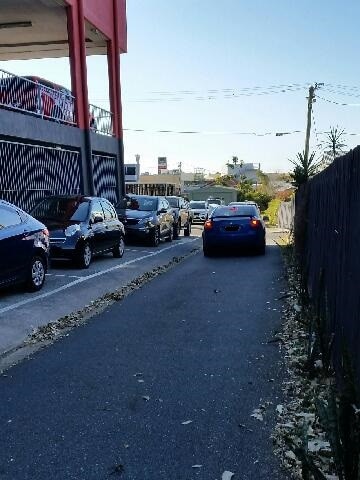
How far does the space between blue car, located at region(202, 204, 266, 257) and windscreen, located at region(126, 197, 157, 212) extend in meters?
3.77

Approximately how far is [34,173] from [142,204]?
4486mm

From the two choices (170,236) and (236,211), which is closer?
(236,211)

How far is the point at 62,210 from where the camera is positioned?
12.1m

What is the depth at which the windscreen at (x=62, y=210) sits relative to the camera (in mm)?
11867

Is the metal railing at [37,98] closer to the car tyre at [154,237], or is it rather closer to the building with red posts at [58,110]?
the building with red posts at [58,110]

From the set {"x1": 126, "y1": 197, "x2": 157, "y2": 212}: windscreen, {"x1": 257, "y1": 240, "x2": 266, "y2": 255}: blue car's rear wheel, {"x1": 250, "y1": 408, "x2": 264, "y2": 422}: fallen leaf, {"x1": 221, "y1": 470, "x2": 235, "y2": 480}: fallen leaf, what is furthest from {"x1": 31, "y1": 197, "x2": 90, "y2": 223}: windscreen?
{"x1": 221, "y1": 470, "x2": 235, "y2": 480}: fallen leaf

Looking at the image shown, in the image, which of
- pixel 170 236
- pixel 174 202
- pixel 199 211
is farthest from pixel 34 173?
pixel 199 211

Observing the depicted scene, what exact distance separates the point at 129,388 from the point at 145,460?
126cm

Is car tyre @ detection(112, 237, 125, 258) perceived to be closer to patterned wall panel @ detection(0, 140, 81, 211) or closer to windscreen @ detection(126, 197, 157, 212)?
patterned wall panel @ detection(0, 140, 81, 211)

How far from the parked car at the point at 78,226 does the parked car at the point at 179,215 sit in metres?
7.86

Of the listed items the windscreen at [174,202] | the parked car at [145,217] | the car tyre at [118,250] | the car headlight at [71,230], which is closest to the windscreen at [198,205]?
the windscreen at [174,202]

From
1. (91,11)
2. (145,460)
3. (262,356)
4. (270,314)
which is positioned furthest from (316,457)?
(91,11)

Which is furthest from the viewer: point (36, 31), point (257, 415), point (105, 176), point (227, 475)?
point (105, 176)

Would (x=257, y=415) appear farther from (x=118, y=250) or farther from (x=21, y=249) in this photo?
(x=118, y=250)
